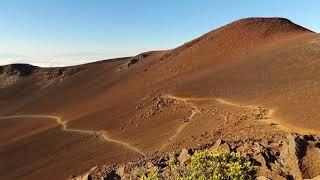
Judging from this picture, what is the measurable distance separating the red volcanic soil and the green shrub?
12181 mm

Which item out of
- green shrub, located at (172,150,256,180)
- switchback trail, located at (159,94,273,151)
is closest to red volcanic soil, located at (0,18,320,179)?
switchback trail, located at (159,94,273,151)

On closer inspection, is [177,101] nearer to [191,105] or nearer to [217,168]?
[191,105]

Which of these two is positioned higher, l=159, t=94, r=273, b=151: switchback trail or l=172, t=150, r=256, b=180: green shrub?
l=172, t=150, r=256, b=180: green shrub

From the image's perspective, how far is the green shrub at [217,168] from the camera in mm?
13566

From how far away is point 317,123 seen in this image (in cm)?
2734

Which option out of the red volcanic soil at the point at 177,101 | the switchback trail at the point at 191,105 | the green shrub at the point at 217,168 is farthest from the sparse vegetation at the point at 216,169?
the switchback trail at the point at 191,105

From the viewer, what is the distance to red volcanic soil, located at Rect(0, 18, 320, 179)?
3275 centimetres

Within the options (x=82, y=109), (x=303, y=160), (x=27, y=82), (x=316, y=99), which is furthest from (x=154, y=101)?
(x=27, y=82)

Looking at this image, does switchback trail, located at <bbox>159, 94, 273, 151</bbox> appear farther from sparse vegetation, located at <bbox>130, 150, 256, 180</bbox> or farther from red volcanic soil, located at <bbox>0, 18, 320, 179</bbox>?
sparse vegetation, located at <bbox>130, 150, 256, 180</bbox>

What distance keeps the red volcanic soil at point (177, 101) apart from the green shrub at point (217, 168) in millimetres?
12181

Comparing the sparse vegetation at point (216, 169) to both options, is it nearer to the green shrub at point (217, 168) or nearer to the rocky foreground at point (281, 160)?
the green shrub at point (217, 168)

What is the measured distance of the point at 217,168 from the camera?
45.3 feet

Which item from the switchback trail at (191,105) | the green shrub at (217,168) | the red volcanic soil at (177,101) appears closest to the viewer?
the green shrub at (217,168)

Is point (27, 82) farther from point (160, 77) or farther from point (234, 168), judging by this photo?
point (234, 168)
